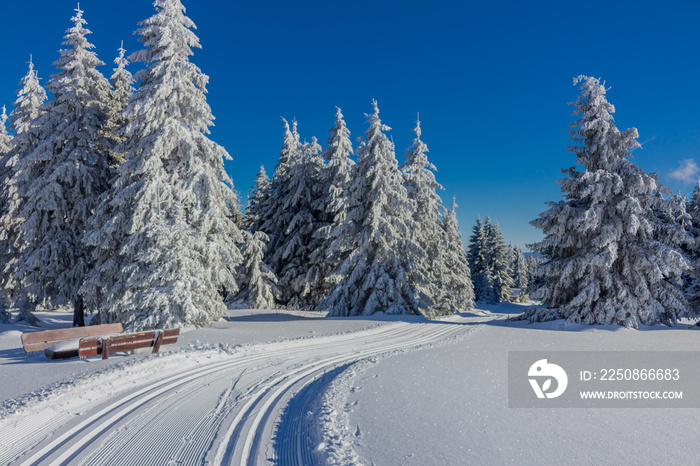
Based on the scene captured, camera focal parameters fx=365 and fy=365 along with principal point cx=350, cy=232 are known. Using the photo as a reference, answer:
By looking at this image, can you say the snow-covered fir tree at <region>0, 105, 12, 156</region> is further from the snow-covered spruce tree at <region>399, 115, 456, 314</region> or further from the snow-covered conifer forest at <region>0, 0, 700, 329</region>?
the snow-covered spruce tree at <region>399, 115, 456, 314</region>

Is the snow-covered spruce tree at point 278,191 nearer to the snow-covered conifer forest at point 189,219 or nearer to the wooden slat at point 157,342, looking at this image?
the snow-covered conifer forest at point 189,219

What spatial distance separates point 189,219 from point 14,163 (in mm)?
10879

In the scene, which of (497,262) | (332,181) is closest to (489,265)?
(497,262)

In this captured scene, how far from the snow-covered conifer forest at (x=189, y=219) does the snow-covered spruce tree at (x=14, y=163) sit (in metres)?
0.15

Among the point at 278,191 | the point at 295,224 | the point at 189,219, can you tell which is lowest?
the point at 189,219

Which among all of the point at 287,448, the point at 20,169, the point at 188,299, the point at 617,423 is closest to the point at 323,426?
the point at 287,448

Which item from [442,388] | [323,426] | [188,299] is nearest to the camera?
[323,426]

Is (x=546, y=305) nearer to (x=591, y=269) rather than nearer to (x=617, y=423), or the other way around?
(x=591, y=269)

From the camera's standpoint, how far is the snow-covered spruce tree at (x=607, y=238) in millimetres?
14508

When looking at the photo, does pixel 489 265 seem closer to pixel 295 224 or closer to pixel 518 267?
pixel 518 267

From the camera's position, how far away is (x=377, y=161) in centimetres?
1973

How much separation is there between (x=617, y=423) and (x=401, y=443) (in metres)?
3.41

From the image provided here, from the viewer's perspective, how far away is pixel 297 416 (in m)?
5.58

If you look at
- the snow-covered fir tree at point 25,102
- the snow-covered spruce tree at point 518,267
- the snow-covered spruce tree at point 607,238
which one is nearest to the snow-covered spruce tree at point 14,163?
the snow-covered fir tree at point 25,102
